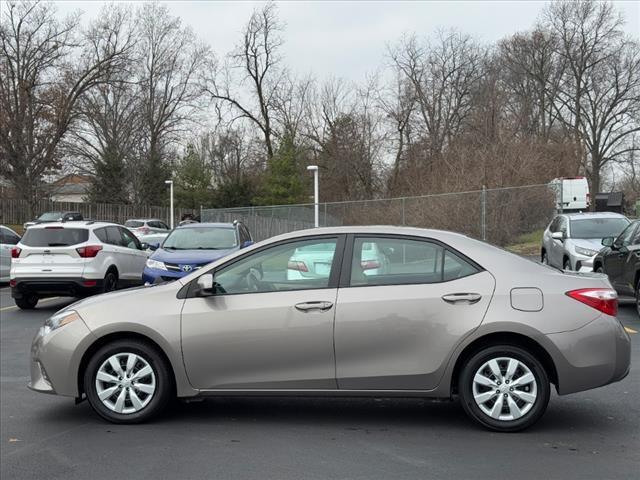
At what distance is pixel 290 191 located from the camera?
48.2 metres

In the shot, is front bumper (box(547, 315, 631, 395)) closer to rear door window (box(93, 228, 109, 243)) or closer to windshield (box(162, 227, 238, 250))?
windshield (box(162, 227, 238, 250))

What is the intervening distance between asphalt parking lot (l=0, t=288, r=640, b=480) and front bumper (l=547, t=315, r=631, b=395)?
419 millimetres

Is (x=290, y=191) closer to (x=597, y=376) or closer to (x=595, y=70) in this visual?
(x=595, y=70)

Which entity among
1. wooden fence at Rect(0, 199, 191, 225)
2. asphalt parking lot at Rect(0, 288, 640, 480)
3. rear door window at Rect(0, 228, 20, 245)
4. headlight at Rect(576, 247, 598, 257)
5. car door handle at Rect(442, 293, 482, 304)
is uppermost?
wooden fence at Rect(0, 199, 191, 225)

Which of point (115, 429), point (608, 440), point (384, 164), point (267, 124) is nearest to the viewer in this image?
point (608, 440)

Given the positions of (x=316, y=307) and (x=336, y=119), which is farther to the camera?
(x=336, y=119)

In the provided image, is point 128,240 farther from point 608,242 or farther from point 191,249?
point 608,242

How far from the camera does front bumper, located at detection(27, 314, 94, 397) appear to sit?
547 centimetres

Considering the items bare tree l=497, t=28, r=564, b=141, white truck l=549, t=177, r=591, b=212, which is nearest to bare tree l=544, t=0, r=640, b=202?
bare tree l=497, t=28, r=564, b=141

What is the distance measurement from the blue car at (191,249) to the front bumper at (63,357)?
6.61 m

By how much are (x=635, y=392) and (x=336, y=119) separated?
42819 mm

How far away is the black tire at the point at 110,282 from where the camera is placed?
13.3 metres

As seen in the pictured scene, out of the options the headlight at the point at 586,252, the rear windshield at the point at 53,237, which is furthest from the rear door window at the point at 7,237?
the headlight at the point at 586,252

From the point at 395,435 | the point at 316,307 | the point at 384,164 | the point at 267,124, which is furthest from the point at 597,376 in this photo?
the point at 267,124
